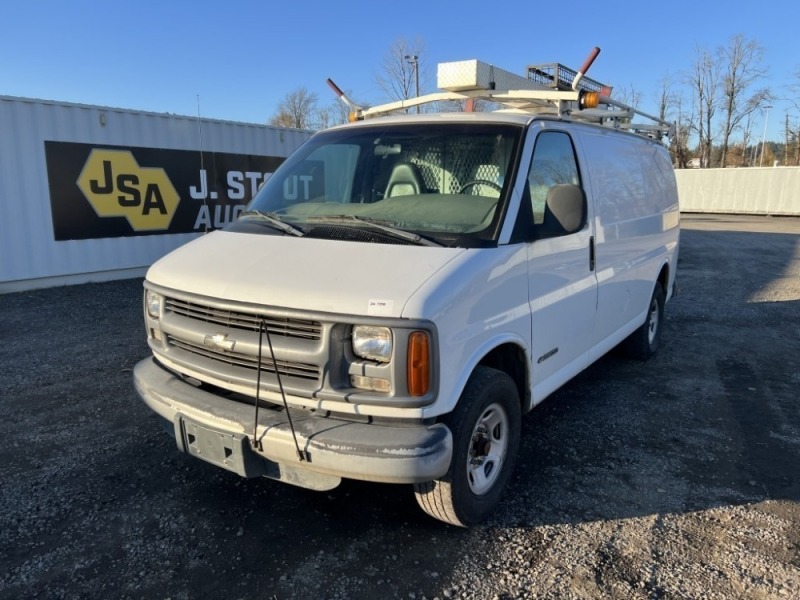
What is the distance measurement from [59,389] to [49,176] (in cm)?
618

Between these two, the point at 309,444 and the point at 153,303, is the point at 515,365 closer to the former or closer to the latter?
the point at 309,444

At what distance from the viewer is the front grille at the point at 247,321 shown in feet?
8.79

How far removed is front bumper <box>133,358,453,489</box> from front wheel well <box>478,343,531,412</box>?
0.84 metres

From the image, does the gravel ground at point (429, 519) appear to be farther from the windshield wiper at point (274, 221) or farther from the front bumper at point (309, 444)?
the windshield wiper at point (274, 221)

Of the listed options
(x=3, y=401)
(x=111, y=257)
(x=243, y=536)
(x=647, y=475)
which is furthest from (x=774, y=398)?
(x=111, y=257)

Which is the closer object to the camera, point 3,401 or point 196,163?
point 3,401

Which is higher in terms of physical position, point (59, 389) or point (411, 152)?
point (411, 152)

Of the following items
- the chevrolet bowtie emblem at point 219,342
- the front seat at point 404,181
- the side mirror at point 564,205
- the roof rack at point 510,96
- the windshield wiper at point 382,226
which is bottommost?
the chevrolet bowtie emblem at point 219,342

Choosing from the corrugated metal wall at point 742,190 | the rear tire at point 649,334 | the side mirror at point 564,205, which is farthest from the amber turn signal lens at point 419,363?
the corrugated metal wall at point 742,190

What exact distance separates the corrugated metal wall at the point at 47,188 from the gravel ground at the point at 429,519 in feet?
16.4

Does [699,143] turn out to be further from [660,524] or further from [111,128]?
[660,524]

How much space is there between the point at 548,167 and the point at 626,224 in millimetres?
1490

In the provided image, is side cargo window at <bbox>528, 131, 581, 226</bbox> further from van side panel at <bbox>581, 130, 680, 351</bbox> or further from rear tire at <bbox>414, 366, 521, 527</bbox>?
rear tire at <bbox>414, 366, 521, 527</bbox>

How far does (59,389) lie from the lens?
5.27 m
